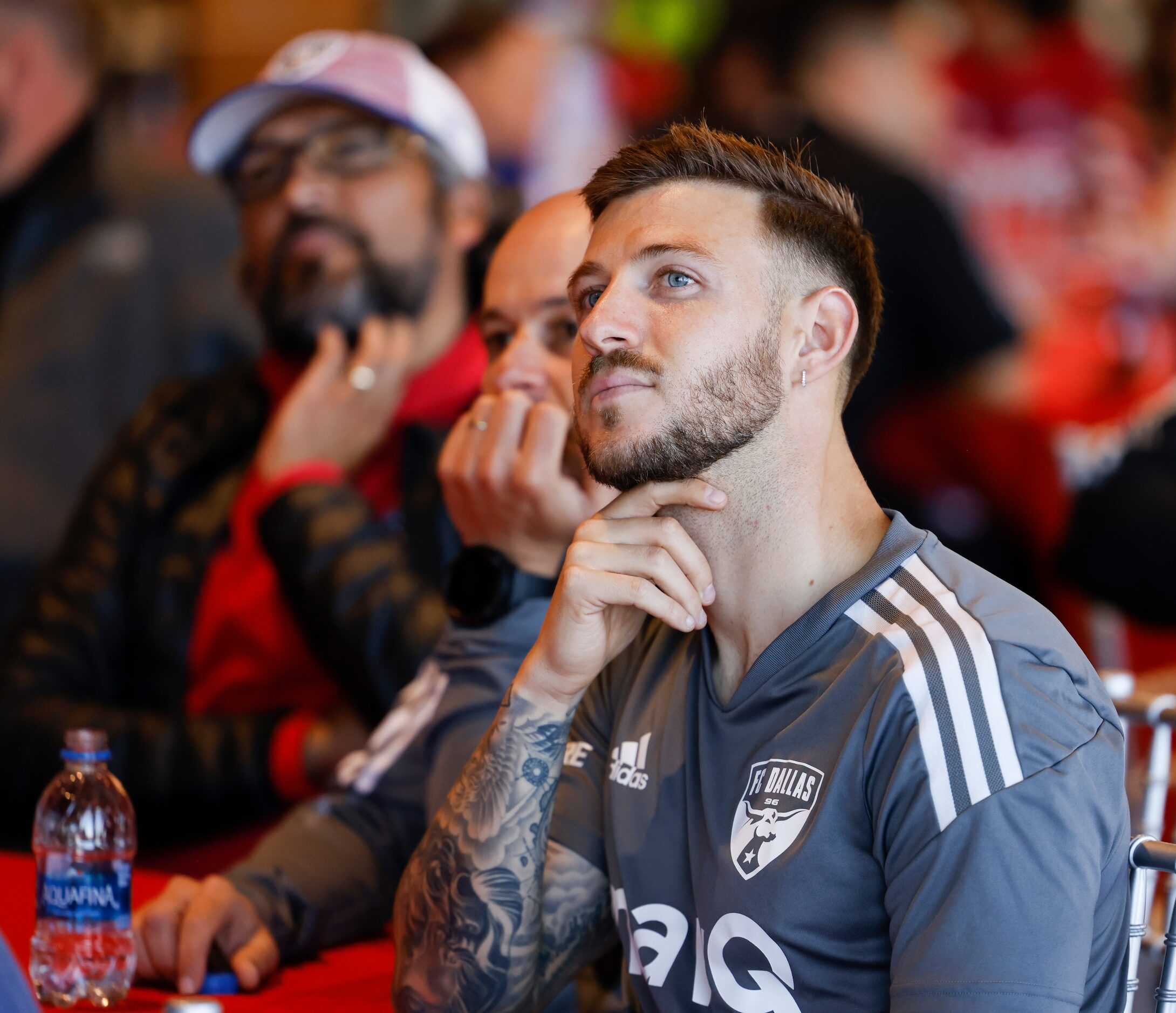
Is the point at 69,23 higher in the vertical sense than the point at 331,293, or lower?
higher

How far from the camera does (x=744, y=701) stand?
1312 millimetres

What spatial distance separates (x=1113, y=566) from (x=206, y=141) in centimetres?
194

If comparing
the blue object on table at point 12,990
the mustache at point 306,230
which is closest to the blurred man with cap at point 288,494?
the mustache at point 306,230

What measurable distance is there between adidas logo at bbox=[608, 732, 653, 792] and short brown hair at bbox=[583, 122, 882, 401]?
42cm

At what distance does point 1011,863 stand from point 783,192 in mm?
674

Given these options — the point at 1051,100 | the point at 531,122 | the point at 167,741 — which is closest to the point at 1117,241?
the point at 1051,100

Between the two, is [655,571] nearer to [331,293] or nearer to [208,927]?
[208,927]

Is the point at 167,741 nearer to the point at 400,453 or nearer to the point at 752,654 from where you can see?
the point at 400,453

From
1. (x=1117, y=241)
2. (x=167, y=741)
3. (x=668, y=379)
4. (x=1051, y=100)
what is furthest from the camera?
(x=1051, y=100)

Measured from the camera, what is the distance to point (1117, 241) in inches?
187

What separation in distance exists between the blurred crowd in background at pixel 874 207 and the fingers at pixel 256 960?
115 cm

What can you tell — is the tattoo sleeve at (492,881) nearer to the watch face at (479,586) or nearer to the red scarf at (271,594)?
the watch face at (479,586)

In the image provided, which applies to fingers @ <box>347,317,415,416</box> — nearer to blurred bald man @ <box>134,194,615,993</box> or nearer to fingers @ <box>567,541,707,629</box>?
blurred bald man @ <box>134,194,615,993</box>

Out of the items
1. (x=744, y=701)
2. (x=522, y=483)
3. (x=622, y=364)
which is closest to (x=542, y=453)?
(x=522, y=483)
